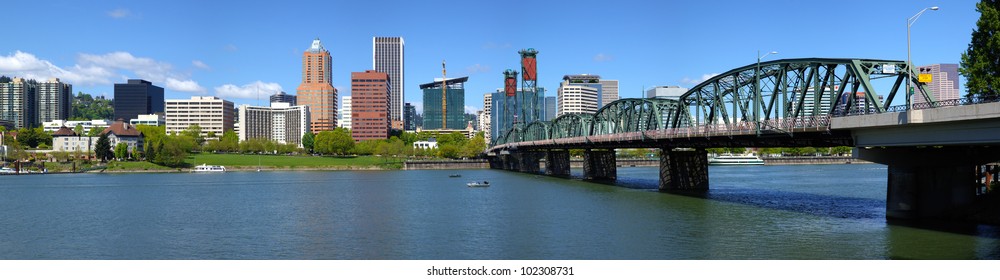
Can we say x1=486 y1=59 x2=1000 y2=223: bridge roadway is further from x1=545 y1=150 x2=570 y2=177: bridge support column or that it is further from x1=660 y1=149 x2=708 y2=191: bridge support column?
x1=545 y1=150 x2=570 y2=177: bridge support column

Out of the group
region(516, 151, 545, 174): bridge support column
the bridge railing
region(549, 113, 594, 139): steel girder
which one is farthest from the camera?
region(516, 151, 545, 174): bridge support column

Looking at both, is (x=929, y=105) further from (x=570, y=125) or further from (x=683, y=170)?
(x=570, y=125)

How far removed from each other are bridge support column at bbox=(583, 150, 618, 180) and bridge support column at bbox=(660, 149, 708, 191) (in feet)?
128

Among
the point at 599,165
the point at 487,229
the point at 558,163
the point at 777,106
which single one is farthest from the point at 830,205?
the point at 558,163

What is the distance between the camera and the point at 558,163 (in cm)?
16950

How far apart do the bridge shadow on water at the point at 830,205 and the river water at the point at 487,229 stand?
0.15 m

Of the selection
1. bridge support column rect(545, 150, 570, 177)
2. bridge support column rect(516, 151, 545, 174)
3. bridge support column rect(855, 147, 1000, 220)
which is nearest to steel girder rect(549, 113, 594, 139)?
bridge support column rect(545, 150, 570, 177)

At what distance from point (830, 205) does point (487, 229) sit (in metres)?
34.2

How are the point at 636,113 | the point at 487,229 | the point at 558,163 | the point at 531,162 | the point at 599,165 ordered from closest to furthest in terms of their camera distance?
1. the point at 487,229
2. the point at 636,113
3. the point at 599,165
4. the point at 558,163
5. the point at 531,162

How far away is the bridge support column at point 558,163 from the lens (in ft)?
544

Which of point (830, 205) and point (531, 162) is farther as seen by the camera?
point (531, 162)

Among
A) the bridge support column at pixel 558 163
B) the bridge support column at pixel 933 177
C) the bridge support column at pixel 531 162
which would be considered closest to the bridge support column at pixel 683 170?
the bridge support column at pixel 933 177

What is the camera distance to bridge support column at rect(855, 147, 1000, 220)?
51.2 metres
